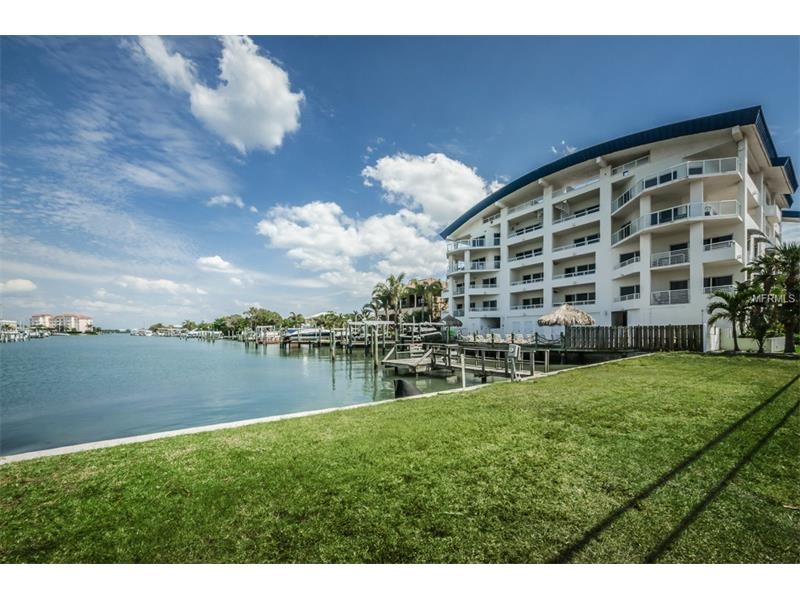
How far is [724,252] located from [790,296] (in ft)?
17.6

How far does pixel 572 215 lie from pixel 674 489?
32.6m

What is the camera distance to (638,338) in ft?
65.9

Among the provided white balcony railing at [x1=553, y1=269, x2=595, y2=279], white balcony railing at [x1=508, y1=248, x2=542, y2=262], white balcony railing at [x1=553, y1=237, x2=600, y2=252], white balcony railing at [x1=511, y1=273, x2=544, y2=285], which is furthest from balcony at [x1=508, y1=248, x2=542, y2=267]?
white balcony railing at [x1=553, y1=269, x2=595, y2=279]

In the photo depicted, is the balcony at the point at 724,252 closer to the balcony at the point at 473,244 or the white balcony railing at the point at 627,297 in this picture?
the white balcony railing at the point at 627,297

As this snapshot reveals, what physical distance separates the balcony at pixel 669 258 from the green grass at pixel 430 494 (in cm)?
2049

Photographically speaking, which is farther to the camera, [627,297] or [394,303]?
[394,303]

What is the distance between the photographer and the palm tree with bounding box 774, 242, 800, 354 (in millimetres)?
16062

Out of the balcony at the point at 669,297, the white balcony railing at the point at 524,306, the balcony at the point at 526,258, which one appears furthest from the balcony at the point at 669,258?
the white balcony railing at the point at 524,306

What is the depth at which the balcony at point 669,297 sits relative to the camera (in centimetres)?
2227

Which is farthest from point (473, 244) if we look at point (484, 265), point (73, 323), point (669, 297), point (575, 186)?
point (73, 323)

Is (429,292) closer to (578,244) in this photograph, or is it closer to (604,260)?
(578,244)

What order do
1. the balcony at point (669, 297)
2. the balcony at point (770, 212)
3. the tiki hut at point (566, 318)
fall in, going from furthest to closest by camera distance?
→ the balcony at point (770, 212) → the tiki hut at point (566, 318) → the balcony at point (669, 297)

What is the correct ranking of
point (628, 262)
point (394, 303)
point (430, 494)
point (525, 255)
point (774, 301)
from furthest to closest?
point (394, 303) < point (525, 255) < point (628, 262) < point (774, 301) < point (430, 494)

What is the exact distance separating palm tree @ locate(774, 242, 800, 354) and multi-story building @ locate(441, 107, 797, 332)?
13.8ft
